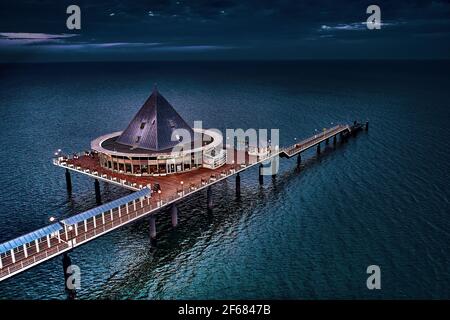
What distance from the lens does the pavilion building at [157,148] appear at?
68.1 metres

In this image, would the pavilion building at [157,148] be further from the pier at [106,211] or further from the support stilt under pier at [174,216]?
the support stilt under pier at [174,216]

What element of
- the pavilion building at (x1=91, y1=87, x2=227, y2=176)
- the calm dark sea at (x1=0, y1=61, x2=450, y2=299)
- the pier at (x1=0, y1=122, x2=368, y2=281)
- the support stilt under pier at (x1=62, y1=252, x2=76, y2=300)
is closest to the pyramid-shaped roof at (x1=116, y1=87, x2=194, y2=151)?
the pavilion building at (x1=91, y1=87, x2=227, y2=176)

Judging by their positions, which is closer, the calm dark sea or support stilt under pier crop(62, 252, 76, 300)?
support stilt under pier crop(62, 252, 76, 300)

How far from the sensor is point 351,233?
191ft

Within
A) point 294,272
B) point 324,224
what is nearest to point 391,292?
point 294,272

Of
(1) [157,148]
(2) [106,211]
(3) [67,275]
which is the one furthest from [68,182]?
(3) [67,275]

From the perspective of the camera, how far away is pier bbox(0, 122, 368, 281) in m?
43.1

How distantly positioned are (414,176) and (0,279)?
70.7 meters

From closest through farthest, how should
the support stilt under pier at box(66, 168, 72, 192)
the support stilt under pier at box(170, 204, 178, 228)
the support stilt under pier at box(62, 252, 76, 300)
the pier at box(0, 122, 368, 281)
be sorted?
the pier at box(0, 122, 368, 281)
the support stilt under pier at box(62, 252, 76, 300)
the support stilt under pier at box(170, 204, 178, 228)
the support stilt under pier at box(66, 168, 72, 192)

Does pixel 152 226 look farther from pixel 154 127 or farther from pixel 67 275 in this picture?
pixel 154 127

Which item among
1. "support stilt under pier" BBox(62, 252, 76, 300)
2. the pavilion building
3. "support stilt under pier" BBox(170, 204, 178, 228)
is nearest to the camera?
"support stilt under pier" BBox(62, 252, 76, 300)

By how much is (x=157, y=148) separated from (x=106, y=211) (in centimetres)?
1697

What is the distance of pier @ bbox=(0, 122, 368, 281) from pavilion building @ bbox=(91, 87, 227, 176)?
61.6 inches

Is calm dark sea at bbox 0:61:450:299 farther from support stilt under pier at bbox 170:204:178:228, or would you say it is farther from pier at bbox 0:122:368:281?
pier at bbox 0:122:368:281
